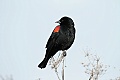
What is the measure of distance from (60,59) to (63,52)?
0.21 meters

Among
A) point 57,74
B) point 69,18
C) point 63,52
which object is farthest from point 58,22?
point 57,74

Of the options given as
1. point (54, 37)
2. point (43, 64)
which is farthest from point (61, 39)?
point (43, 64)

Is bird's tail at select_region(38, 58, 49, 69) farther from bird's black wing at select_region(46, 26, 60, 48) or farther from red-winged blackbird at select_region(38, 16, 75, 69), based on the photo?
bird's black wing at select_region(46, 26, 60, 48)

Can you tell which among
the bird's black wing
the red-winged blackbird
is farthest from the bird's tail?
the bird's black wing

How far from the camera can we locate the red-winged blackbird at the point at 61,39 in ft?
20.3

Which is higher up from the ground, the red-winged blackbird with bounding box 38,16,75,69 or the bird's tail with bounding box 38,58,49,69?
the red-winged blackbird with bounding box 38,16,75,69

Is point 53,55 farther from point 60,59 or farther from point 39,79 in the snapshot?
point 39,79

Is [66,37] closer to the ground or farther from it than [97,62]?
farther from it

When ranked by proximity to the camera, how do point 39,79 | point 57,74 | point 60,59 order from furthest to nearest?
point 39,79
point 57,74
point 60,59

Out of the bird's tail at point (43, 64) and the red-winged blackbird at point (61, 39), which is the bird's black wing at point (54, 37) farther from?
the bird's tail at point (43, 64)

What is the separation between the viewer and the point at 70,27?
20.7ft

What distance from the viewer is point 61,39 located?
617 cm

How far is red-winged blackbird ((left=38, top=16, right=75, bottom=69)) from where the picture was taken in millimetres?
6176

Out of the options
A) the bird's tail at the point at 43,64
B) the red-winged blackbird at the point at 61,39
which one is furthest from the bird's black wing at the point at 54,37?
the bird's tail at the point at 43,64
